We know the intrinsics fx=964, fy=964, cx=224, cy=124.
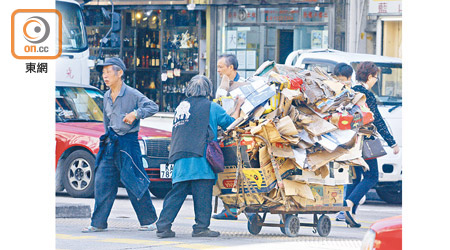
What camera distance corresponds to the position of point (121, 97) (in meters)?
10.1

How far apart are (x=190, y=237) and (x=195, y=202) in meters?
0.38

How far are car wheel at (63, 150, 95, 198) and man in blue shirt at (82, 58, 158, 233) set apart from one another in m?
3.39

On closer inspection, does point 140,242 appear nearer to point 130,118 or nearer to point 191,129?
point 191,129

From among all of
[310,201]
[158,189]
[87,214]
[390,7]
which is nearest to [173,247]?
[310,201]

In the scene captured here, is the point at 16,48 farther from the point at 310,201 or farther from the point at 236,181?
the point at 310,201

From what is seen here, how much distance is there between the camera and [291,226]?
9.77m

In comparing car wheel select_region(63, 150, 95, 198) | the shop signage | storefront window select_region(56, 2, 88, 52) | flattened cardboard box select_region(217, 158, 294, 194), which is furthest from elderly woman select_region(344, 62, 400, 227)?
the shop signage

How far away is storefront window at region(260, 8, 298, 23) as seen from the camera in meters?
23.8

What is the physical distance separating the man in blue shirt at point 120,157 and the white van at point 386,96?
4919 mm

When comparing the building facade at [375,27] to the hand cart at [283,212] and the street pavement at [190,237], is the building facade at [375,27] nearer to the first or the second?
the street pavement at [190,237]

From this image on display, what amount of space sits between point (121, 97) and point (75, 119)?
4.32m

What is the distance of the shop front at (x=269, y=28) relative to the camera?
77.6ft

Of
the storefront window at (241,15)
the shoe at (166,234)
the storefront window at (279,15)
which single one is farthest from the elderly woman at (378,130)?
the storefront window at (241,15)

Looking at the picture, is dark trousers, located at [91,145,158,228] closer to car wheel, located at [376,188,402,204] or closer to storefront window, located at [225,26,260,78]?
car wheel, located at [376,188,402,204]
